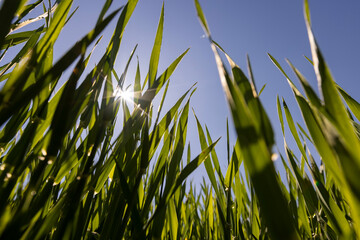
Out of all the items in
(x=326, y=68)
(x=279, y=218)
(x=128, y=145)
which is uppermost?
(x=128, y=145)

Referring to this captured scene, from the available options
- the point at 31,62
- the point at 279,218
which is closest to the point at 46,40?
the point at 31,62

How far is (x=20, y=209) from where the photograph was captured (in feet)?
0.84

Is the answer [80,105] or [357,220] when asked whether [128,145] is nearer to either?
[80,105]

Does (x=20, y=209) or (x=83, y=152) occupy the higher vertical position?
(x=83, y=152)

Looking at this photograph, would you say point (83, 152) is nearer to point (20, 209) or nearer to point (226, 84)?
point (20, 209)

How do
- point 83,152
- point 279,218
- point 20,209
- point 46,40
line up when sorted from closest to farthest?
point 279,218 < point 20,209 < point 46,40 < point 83,152

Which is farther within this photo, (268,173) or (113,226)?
(113,226)

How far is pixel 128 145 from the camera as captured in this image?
56 centimetres

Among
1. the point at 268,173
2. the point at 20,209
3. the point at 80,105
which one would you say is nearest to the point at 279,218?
the point at 268,173

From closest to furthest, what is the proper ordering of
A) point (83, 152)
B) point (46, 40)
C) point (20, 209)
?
point (20, 209) → point (46, 40) → point (83, 152)

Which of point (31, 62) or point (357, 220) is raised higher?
point (31, 62)

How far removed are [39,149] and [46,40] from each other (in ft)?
0.53

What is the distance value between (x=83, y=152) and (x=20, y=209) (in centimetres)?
23

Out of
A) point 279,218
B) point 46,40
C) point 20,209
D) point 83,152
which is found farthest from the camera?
point 83,152
